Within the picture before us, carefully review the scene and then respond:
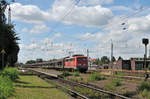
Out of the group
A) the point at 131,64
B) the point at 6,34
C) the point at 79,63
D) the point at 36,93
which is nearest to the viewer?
the point at 36,93

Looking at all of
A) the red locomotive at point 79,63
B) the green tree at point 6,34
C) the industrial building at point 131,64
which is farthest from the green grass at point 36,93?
the industrial building at point 131,64

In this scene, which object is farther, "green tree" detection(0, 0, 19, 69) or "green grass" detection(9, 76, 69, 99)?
"green tree" detection(0, 0, 19, 69)

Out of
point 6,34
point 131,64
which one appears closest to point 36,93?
point 6,34

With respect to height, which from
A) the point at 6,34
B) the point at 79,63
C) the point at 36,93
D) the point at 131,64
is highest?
the point at 6,34

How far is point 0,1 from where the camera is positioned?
26.0 metres

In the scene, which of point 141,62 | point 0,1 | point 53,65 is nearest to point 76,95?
point 0,1

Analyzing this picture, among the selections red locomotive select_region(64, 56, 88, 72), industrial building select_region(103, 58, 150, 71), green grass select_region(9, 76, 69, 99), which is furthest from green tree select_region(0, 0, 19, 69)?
industrial building select_region(103, 58, 150, 71)

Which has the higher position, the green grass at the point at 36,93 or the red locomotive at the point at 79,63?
the red locomotive at the point at 79,63

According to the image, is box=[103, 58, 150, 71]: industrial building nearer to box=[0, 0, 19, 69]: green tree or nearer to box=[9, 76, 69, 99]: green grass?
box=[0, 0, 19, 69]: green tree

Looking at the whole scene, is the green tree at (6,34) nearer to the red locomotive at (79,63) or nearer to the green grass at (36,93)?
the green grass at (36,93)

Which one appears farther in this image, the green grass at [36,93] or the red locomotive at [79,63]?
the red locomotive at [79,63]

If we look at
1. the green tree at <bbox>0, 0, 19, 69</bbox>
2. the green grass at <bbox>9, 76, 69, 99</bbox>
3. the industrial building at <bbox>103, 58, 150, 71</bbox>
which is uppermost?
the green tree at <bbox>0, 0, 19, 69</bbox>

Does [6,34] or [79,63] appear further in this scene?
[79,63]

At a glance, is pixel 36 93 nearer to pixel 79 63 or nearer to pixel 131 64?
pixel 79 63
